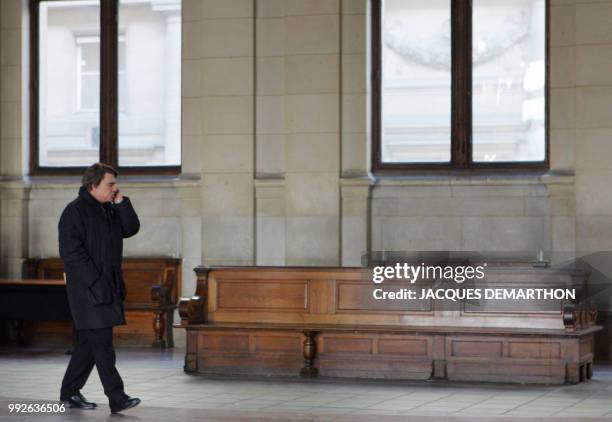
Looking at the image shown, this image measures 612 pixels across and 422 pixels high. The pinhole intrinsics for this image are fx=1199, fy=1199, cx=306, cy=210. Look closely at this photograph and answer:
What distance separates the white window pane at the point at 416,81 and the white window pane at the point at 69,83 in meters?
3.60

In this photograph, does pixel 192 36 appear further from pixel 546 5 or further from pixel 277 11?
pixel 546 5

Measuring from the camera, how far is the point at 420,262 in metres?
11.9

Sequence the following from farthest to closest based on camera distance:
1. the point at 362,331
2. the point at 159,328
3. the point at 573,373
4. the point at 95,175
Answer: the point at 159,328 < the point at 362,331 < the point at 573,373 < the point at 95,175

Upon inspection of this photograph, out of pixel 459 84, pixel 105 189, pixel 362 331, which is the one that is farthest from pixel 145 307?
pixel 105 189

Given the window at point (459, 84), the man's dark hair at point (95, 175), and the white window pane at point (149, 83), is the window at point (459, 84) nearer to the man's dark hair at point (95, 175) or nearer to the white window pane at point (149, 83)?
the white window pane at point (149, 83)

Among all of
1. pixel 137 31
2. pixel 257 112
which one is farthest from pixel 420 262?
pixel 137 31

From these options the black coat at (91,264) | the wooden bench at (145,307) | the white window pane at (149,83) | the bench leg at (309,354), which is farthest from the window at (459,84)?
the black coat at (91,264)

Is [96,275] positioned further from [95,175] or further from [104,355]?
[95,175]

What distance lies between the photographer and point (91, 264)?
836cm

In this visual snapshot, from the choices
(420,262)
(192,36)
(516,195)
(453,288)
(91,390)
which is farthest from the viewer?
(192,36)

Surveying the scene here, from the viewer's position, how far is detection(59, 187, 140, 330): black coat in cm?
833

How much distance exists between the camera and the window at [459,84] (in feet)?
42.7

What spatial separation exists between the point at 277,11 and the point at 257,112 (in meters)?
1.15

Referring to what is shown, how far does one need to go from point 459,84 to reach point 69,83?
188 inches
